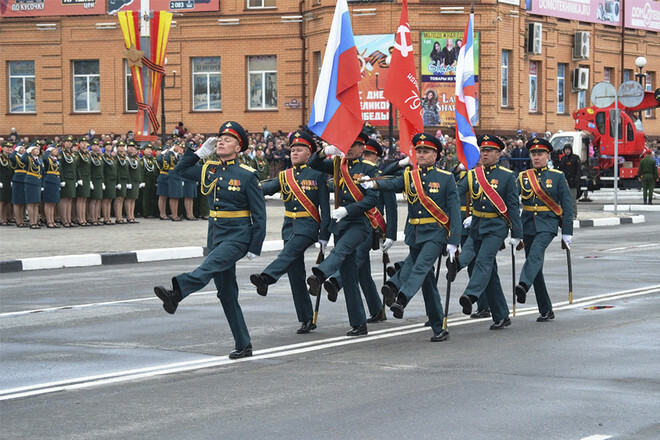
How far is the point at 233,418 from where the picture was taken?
24.1 ft

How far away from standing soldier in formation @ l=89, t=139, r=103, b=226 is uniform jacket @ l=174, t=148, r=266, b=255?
16665mm

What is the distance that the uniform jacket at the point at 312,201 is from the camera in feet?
36.3

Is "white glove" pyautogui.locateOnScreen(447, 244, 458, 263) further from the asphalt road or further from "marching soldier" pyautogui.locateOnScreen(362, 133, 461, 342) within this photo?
the asphalt road

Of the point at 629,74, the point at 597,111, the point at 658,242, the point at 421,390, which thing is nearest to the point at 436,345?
the point at 421,390

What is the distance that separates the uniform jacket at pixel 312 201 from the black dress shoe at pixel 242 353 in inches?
66.0

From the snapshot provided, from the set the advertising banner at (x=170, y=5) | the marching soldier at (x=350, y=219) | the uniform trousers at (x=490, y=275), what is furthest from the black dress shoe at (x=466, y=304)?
the advertising banner at (x=170, y=5)

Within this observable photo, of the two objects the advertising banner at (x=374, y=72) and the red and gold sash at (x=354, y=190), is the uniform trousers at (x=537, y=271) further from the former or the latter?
the advertising banner at (x=374, y=72)

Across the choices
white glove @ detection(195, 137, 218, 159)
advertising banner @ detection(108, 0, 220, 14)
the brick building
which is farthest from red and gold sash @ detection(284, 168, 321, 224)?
advertising banner @ detection(108, 0, 220, 14)

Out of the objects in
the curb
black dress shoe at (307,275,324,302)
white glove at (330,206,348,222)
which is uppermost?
white glove at (330,206,348,222)

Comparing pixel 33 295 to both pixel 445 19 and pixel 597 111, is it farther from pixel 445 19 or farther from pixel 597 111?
pixel 597 111

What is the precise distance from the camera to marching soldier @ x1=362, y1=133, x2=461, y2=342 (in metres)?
10.6

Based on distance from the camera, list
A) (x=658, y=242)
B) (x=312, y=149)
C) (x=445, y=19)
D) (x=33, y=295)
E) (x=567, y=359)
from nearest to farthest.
Result: (x=567, y=359)
(x=312, y=149)
(x=33, y=295)
(x=658, y=242)
(x=445, y=19)

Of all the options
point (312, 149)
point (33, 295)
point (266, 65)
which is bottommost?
point (33, 295)

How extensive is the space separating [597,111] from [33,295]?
31188mm
